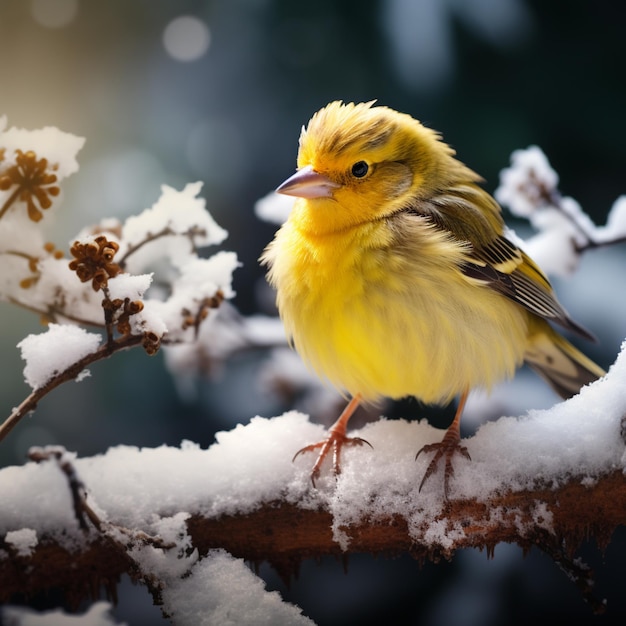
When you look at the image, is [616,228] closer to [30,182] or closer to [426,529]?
[426,529]

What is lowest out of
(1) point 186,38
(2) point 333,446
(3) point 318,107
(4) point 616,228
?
(2) point 333,446

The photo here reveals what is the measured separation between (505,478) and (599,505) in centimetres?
9

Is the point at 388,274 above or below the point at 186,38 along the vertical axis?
below

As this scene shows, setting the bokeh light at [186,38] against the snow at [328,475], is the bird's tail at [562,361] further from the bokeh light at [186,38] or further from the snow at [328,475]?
the bokeh light at [186,38]

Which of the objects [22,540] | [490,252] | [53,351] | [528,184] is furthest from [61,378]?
[528,184]

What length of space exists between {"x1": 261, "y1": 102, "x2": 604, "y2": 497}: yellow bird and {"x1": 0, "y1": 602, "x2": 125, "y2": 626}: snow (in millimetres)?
248

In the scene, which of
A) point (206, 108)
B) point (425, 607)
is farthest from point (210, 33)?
point (425, 607)

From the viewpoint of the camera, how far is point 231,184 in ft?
4.05

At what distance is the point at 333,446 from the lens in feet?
2.67

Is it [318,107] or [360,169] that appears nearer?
[360,169]

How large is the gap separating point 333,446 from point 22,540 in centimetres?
34

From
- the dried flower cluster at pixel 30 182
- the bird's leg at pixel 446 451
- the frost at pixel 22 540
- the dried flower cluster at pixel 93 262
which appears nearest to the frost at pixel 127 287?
the dried flower cluster at pixel 93 262

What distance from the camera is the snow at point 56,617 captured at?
63 centimetres

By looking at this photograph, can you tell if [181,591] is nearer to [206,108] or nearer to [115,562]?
[115,562]
